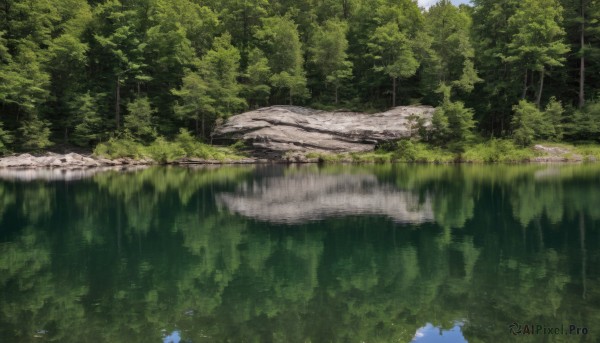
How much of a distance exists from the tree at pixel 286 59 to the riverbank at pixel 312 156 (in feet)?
37.0

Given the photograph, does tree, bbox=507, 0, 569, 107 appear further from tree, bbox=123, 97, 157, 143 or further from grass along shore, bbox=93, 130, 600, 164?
tree, bbox=123, 97, 157, 143

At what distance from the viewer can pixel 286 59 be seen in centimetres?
6112

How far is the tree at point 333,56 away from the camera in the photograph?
5997cm

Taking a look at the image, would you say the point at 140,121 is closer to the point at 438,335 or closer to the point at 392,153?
the point at 392,153

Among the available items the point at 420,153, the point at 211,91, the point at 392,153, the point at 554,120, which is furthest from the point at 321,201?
the point at 554,120

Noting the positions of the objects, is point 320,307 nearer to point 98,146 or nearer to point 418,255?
point 418,255

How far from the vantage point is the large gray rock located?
171 ft

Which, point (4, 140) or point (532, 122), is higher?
point (532, 122)

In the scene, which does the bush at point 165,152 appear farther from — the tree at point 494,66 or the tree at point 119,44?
the tree at point 494,66

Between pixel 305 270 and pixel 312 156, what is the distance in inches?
1597

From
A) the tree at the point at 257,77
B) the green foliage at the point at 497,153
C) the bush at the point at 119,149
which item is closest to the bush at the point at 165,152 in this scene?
the bush at the point at 119,149

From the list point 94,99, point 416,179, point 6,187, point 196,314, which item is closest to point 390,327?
point 196,314

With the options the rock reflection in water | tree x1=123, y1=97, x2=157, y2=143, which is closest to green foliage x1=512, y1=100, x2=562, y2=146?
the rock reflection in water

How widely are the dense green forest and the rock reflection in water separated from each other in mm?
27187
